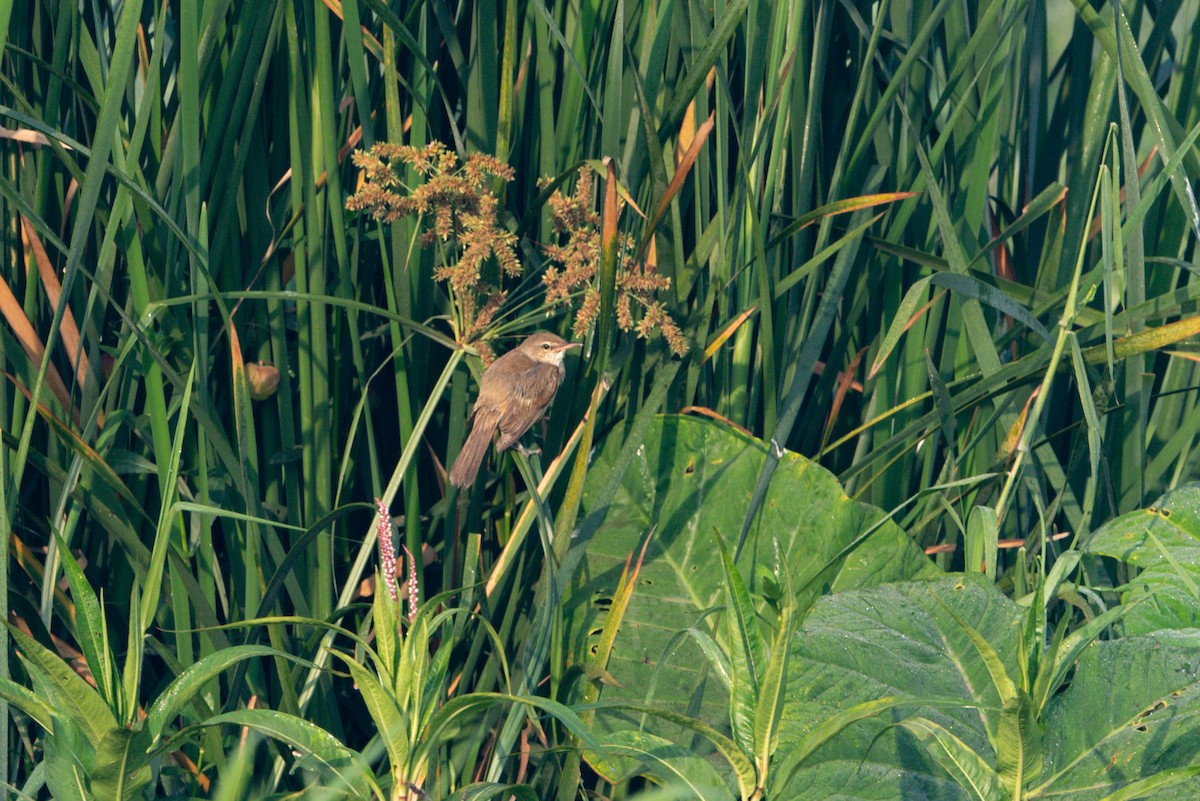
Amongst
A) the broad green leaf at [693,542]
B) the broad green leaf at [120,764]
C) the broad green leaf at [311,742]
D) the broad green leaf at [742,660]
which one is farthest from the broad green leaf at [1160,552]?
the broad green leaf at [120,764]

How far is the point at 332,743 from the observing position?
5.01 ft

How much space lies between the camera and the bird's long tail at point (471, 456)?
2172 mm

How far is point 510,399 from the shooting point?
223cm

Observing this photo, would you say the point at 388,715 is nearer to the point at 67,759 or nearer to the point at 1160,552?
the point at 67,759

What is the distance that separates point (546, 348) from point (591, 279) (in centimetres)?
40

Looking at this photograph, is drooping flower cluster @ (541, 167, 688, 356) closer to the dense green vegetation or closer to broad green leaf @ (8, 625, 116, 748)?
the dense green vegetation

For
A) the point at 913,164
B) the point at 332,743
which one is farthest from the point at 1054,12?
the point at 332,743

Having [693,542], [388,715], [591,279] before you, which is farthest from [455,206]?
[388,715]

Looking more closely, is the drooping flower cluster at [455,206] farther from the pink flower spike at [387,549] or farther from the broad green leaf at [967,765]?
the broad green leaf at [967,765]

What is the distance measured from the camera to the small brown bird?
2188 millimetres

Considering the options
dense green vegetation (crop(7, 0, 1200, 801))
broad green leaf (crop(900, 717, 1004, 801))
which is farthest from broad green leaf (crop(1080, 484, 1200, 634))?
broad green leaf (crop(900, 717, 1004, 801))

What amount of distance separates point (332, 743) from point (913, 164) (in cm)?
154

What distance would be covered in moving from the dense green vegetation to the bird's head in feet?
0.22

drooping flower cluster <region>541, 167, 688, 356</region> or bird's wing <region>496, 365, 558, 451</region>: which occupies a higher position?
drooping flower cluster <region>541, 167, 688, 356</region>
